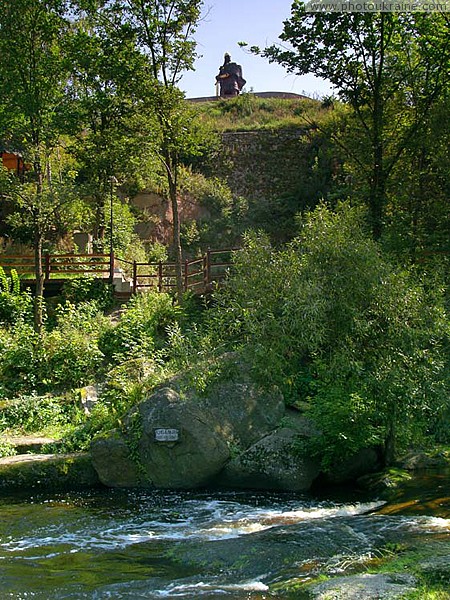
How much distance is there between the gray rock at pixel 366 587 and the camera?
6527 mm

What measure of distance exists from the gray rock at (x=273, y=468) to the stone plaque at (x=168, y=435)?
1021 mm

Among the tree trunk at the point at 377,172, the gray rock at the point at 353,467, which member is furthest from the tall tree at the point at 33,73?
the gray rock at the point at 353,467

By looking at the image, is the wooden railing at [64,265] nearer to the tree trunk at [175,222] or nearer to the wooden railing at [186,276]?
the wooden railing at [186,276]

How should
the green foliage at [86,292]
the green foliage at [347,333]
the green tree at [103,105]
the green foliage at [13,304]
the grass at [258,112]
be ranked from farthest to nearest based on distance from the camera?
the grass at [258,112], the green foliage at [86,292], the green foliage at [13,304], the green tree at [103,105], the green foliage at [347,333]

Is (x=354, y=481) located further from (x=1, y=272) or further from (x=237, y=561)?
(x=1, y=272)

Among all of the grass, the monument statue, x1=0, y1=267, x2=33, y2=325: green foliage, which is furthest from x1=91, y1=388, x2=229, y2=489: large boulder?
the monument statue

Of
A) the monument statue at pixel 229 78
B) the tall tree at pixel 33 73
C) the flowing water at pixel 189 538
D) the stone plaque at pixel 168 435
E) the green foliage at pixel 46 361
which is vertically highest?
the monument statue at pixel 229 78

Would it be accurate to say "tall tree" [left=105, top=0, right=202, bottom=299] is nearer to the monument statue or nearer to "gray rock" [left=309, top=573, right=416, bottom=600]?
"gray rock" [left=309, top=573, right=416, bottom=600]

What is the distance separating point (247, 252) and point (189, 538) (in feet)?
16.0

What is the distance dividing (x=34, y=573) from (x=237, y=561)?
2314 mm

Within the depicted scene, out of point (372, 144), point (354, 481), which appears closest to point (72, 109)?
point (372, 144)

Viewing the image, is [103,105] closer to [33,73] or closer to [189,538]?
[33,73]

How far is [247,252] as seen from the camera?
39.0 feet

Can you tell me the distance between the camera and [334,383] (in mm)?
11000
